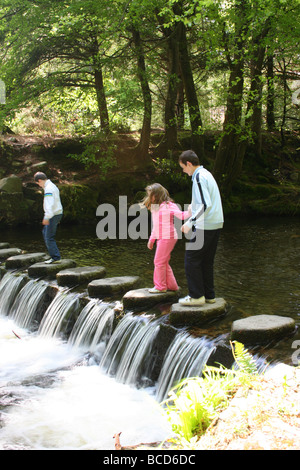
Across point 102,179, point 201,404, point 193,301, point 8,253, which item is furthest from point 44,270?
point 102,179

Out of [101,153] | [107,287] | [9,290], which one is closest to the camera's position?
[107,287]

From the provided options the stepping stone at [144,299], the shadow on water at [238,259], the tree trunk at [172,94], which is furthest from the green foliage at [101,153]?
the stepping stone at [144,299]

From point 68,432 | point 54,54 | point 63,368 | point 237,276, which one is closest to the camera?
point 68,432

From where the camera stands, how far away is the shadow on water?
21.7 feet

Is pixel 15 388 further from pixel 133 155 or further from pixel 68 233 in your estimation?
pixel 133 155

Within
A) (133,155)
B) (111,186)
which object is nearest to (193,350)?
(111,186)

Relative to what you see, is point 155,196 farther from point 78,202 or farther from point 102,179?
point 102,179

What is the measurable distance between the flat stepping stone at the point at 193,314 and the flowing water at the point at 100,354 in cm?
16

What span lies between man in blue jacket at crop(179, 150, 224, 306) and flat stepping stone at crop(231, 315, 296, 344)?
2.65 feet

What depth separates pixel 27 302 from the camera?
8617mm

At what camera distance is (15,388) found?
5980mm

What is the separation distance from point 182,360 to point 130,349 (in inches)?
40.8

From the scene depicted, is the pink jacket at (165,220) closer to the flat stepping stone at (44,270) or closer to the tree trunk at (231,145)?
the flat stepping stone at (44,270)

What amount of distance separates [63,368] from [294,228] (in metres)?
9.85
